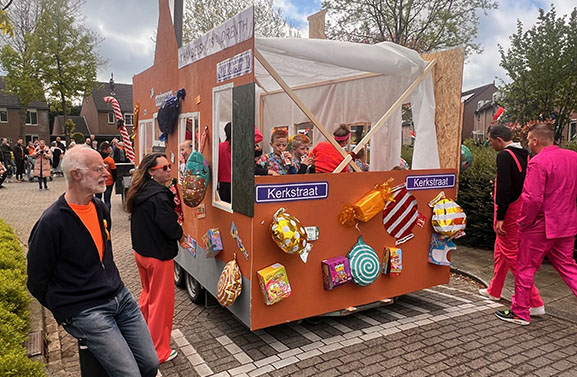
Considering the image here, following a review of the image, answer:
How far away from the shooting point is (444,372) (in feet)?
11.8

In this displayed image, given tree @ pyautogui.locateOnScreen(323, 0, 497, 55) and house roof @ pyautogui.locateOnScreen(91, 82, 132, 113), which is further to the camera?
house roof @ pyautogui.locateOnScreen(91, 82, 132, 113)

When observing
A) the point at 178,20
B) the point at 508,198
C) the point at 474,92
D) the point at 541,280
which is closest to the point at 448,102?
the point at 508,198

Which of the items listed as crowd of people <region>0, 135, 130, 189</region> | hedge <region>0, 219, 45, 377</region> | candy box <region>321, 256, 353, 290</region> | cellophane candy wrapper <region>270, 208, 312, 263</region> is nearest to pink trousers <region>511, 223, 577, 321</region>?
candy box <region>321, 256, 353, 290</region>

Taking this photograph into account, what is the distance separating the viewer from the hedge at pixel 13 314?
280cm

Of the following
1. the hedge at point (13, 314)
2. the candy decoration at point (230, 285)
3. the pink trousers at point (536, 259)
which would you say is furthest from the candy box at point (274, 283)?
the pink trousers at point (536, 259)

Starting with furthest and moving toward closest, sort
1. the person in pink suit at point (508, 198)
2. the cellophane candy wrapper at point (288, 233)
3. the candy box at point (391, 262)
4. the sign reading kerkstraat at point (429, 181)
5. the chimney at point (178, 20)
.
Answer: the chimney at point (178, 20) < the person in pink suit at point (508, 198) < the sign reading kerkstraat at point (429, 181) < the candy box at point (391, 262) < the cellophane candy wrapper at point (288, 233)

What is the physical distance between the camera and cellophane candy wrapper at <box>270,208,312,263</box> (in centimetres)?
360

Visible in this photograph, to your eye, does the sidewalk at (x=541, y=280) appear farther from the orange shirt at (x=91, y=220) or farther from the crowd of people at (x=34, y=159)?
the crowd of people at (x=34, y=159)

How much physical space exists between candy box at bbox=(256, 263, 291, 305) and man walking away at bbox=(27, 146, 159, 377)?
1326 mm

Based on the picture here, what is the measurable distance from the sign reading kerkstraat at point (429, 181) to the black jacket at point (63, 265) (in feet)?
10.5

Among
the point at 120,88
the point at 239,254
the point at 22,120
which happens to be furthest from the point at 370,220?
the point at 120,88

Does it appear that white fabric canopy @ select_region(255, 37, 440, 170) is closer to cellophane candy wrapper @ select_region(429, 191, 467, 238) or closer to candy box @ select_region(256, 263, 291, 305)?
cellophane candy wrapper @ select_region(429, 191, 467, 238)

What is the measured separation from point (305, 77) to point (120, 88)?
54505 mm

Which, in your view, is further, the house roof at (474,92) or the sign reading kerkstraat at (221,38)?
the house roof at (474,92)
